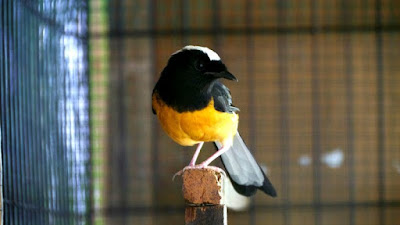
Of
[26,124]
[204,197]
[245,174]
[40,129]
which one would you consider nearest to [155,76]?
[40,129]

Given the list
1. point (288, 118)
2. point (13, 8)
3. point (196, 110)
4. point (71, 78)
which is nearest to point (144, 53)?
point (71, 78)

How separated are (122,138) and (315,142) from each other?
2.64 feet

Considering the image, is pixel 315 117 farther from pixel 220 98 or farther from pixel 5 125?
pixel 5 125

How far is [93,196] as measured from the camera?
308 centimetres

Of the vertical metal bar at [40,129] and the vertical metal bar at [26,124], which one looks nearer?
the vertical metal bar at [26,124]

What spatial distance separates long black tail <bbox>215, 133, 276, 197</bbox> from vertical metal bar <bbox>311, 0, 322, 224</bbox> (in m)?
1.29

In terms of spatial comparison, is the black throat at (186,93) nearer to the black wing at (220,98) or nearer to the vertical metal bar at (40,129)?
the black wing at (220,98)

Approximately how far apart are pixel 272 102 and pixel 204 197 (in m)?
1.77

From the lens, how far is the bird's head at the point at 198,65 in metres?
1.69

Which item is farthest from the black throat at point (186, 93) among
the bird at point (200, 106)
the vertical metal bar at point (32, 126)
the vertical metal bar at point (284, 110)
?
the vertical metal bar at point (284, 110)

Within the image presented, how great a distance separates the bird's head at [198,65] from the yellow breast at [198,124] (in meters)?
0.09

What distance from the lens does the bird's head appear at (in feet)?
5.53

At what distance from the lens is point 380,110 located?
320cm

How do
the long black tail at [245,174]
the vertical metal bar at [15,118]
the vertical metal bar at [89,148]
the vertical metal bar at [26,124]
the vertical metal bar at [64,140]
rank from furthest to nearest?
the vertical metal bar at [89,148], the vertical metal bar at [64,140], the vertical metal bar at [26,124], the vertical metal bar at [15,118], the long black tail at [245,174]
